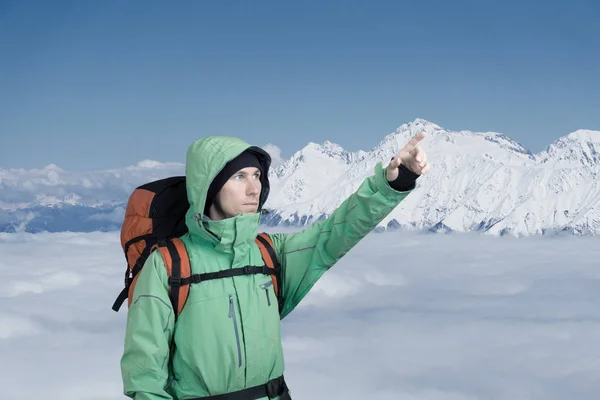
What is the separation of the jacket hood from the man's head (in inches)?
5.6

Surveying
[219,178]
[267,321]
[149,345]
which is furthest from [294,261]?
[149,345]

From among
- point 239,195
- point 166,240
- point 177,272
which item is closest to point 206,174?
point 239,195

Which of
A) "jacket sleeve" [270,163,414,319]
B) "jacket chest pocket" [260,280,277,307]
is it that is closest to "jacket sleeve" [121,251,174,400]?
"jacket chest pocket" [260,280,277,307]

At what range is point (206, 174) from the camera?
6.02m

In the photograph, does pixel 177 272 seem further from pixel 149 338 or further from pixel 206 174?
pixel 206 174

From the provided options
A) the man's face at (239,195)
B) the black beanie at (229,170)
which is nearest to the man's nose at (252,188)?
the man's face at (239,195)

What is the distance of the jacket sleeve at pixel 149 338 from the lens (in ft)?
18.9

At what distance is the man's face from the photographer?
6195 mm

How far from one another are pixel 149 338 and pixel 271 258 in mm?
1408

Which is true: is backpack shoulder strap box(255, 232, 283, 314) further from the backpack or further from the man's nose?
the man's nose

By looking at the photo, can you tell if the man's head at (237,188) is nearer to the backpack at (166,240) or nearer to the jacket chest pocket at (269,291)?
the backpack at (166,240)

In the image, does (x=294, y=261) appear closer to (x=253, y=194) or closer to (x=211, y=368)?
(x=253, y=194)

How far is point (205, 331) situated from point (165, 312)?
1.29 feet

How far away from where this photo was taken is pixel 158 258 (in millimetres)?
6035
